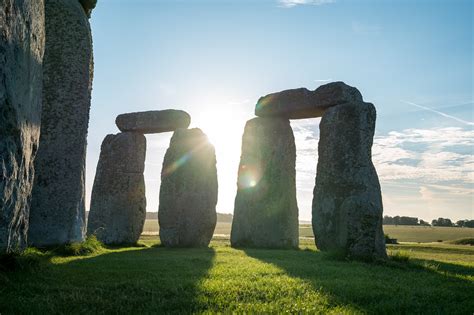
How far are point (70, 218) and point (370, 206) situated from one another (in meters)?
7.48

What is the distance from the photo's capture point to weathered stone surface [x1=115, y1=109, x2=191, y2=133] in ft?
63.2

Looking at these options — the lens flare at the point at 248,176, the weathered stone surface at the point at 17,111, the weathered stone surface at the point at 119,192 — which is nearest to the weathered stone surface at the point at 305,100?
the lens flare at the point at 248,176

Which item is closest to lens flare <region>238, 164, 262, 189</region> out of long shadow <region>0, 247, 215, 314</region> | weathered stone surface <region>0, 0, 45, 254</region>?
long shadow <region>0, 247, 215, 314</region>

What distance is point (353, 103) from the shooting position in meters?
15.3

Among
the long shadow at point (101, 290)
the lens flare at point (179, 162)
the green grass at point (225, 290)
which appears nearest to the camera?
the long shadow at point (101, 290)

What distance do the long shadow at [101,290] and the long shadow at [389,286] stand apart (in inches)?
Result: 83.0

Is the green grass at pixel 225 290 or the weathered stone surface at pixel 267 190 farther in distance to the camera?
the weathered stone surface at pixel 267 190

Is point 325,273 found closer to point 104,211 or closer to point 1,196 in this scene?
point 1,196

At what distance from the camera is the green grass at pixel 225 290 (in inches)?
221

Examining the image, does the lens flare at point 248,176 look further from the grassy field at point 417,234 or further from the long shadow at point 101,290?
the grassy field at point 417,234

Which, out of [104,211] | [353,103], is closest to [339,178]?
[353,103]

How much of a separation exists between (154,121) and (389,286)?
14200mm

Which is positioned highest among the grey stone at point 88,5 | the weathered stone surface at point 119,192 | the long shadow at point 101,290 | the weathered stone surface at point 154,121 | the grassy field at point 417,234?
the grey stone at point 88,5

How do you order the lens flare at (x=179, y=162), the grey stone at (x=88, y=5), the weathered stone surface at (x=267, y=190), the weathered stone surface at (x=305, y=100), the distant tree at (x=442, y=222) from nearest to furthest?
1. the grey stone at (x=88, y=5)
2. the weathered stone surface at (x=305, y=100)
3. the weathered stone surface at (x=267, y=190)
4. the lens flare at (x=179, y=162)
5. the distant tree at (x=442, y=222)
